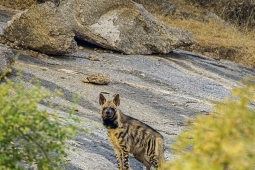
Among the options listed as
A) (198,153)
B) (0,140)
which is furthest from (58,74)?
(198,153)

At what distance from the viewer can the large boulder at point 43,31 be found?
1484 cm

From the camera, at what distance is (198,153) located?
11.0ft

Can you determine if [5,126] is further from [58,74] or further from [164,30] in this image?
[164,30]

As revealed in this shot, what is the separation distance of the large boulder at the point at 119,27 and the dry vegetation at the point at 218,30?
9.61 feet

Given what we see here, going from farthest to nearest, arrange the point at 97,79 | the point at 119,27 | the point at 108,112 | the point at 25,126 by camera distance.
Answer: the point at 119,27
the point at 97,79
the point at 108,112
the point at 25,126

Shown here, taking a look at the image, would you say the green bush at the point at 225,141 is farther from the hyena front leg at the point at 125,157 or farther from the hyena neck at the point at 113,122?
the hyena front leg at the point at 125,157

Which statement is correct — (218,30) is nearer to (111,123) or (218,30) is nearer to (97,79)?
(97,79)

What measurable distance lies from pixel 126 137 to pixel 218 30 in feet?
57.0

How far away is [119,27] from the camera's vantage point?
1770 centimetres

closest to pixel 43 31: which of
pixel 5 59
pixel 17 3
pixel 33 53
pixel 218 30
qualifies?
pixel 33 53

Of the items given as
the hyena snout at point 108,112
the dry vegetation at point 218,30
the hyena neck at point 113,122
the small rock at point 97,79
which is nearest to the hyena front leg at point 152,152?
the hyena neck at point 113,122

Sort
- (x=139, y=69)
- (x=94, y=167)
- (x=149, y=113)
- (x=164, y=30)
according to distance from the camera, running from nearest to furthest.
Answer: (x=94, y=167) < (x=149, y=113) < (x=139, y=69) < (x=164, y=30)

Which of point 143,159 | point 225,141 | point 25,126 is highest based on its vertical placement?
point 225,141

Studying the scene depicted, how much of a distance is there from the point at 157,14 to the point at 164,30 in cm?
665
